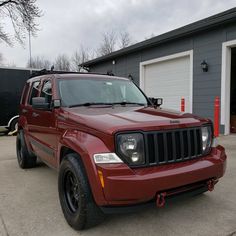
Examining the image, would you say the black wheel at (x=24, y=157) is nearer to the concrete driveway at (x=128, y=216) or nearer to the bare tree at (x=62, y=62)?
the concrete driveway at (x=128, y=216)

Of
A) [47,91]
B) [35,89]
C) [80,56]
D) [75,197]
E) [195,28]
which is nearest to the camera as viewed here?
[75,197]

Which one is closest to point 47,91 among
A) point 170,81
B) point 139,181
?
point 139,181

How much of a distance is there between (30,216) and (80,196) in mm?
988

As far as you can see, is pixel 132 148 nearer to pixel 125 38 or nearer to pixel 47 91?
pixel 47 91

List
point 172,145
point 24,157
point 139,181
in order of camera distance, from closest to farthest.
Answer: point 139,181
point 172,145
point 24,157

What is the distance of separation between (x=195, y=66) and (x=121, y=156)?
886cm

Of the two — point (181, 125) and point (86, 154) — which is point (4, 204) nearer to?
point (86, 154)

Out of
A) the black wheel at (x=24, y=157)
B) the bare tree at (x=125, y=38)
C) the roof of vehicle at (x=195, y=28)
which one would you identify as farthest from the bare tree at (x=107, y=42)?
the black wheel at (x=24, y=157)

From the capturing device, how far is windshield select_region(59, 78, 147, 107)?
3.91 metres

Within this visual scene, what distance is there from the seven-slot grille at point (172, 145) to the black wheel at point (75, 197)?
71 cm

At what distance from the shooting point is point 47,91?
14.3 ft

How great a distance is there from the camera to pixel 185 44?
36.3 ft

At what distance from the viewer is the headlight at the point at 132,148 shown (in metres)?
2.68

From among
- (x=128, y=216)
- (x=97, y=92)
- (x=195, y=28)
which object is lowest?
(x=128, y=216)
